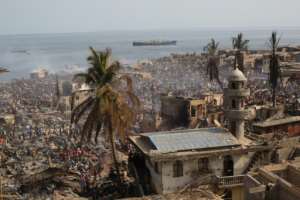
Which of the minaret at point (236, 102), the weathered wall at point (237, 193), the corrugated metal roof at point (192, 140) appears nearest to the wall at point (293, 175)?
the weathered wall at point (237, 193)

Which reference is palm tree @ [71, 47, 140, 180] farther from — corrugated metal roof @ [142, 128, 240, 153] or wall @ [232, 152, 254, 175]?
wall @ [232, 152, 254, 175]

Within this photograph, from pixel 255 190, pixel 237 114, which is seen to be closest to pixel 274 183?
pixel 255 190

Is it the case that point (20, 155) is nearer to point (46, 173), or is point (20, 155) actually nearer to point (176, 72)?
point (46, 173)

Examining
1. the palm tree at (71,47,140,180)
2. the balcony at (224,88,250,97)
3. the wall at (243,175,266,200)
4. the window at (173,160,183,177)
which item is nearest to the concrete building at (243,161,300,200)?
the wall at (243,175,266,200)

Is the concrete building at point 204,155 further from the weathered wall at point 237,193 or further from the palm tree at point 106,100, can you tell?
the palm tree at point 106,100

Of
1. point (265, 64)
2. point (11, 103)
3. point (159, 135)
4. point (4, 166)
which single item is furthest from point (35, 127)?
point (265, 64)

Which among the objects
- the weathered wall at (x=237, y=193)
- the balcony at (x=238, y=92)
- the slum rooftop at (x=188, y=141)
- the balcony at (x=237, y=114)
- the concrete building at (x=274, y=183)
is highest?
the balcony at (x=238, y=92)
